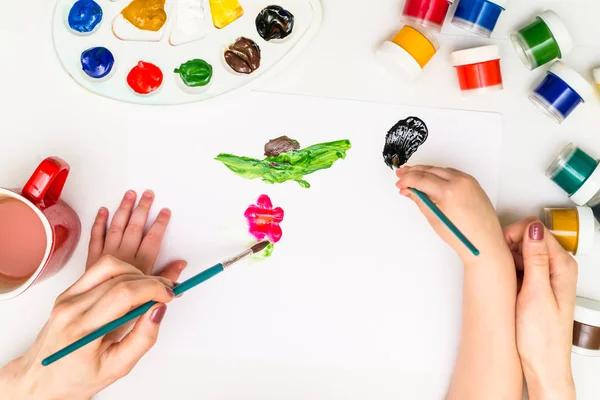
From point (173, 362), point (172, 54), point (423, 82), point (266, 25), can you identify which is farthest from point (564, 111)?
point (173, 362)

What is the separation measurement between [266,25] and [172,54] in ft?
0.52

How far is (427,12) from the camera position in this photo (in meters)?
0.88

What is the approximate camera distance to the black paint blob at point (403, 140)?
0.90 meters

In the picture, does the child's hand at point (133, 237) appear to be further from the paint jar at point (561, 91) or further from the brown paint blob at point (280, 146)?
the paint jar at point (561, 91)

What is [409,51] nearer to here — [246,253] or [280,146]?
[280,146]

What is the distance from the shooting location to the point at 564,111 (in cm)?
90

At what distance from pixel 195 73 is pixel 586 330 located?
2.40 ft

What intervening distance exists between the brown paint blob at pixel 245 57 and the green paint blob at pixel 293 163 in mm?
143

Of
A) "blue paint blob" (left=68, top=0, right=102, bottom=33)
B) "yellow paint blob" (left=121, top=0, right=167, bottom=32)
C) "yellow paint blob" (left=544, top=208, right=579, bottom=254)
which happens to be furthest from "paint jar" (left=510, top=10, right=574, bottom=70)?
"blue paint blob" (left=68, top=0, right=102, bottom=33)

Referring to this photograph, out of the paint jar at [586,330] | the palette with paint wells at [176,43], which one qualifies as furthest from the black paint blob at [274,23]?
the paint jar at [586,330]

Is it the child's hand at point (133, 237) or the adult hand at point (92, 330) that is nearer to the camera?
the adult hand at point (92, 330)

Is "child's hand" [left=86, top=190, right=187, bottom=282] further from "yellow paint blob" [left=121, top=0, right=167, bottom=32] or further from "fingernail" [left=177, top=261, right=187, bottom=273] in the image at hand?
"yellow paint blob" [left=121, top=0, right=167, bottom=32]

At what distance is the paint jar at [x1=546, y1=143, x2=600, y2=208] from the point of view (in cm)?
89

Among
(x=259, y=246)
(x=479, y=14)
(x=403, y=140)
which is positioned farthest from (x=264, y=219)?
(x=479, y=14)
